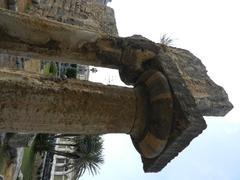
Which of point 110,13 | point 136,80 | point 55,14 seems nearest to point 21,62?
point 55,14

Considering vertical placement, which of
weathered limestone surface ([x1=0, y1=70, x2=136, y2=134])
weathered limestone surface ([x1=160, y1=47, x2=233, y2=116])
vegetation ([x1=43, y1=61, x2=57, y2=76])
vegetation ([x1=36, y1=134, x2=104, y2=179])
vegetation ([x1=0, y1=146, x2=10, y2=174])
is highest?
weathered limestone surface ([x1=160, y1=47, x2=233, y2=116])

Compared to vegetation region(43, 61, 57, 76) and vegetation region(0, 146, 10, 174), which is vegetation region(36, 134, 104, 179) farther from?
vegetation region(0, 146, 10, 174)

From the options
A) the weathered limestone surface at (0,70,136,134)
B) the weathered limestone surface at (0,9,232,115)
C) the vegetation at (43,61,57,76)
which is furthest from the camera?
the vegetation at (43,61,57,76)

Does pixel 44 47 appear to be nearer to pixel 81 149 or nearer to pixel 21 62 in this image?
pixel 21 62

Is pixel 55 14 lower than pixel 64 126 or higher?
lower

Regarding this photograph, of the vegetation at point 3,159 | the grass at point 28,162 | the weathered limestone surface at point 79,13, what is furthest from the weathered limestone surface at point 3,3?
the grass at point 28,162

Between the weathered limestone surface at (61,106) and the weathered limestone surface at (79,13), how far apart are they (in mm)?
8948

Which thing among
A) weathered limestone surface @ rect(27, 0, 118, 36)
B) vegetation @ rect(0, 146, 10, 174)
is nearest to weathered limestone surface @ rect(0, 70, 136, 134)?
vegetation @ rect(0, 146, 10, 174)

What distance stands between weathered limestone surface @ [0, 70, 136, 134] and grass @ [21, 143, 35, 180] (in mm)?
14336

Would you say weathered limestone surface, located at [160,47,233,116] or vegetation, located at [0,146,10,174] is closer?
weathered limestone surface, located at [160,47,233,116]

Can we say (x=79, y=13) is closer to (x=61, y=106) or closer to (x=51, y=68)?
(x=51, y=68)

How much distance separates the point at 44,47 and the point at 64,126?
0.86 meters

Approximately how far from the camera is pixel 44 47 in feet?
14.8

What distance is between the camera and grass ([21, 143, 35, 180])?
18520mm
